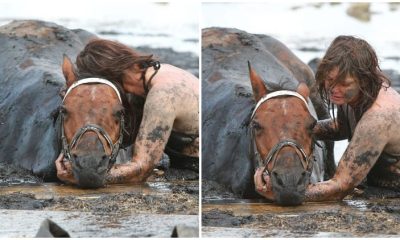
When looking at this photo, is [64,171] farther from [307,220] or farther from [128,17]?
[307,220]

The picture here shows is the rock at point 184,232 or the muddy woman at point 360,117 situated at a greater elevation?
the muddy woman at point 360,117

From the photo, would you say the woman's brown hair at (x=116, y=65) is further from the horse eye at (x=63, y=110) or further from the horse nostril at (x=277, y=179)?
the horse nostril at (x=277, y=179)

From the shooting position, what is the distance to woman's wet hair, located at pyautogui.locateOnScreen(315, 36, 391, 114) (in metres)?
6.23

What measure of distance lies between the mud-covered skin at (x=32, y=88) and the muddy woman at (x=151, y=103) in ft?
1.16

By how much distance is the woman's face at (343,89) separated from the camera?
6234 millimetres

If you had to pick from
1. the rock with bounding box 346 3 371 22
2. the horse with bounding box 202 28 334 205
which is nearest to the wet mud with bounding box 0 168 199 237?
the horse with bounding box 202 28 334 205

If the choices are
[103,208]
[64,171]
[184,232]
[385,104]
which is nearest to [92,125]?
[64,171]

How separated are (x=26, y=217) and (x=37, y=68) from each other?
1351 millimetres

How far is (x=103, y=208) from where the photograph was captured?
6180 millimetres

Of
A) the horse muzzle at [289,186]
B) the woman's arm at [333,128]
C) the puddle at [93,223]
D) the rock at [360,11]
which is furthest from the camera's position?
the rock at [360,11]

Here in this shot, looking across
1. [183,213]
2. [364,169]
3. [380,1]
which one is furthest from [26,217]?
[380,1]

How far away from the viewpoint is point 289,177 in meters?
5.87

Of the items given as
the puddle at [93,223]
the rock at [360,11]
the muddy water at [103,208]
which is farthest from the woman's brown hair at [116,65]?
the rock at [360,11]

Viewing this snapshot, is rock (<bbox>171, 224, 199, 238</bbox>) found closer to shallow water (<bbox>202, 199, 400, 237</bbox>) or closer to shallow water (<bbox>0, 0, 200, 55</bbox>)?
shallow water (<bbox>202, 199, 400, 237</bbox>)
